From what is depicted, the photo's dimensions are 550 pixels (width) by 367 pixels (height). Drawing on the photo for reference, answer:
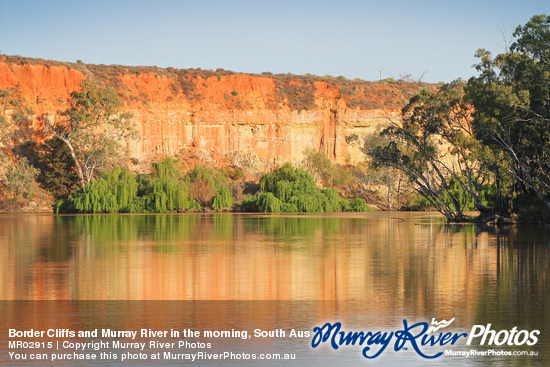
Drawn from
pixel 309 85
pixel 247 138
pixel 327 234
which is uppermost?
pixel 309 85

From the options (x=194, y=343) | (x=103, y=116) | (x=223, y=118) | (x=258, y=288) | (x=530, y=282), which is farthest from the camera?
(x=223, y=118)

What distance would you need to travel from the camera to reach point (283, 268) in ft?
55.5

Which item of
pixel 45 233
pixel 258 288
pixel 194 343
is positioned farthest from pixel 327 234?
pixel 194 343

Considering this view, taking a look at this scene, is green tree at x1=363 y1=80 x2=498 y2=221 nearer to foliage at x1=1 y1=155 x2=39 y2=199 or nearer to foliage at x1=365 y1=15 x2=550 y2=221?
foliage at x1=365 y1=15 x2=550 y2=221

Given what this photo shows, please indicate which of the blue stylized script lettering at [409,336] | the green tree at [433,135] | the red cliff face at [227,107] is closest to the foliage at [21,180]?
the red cliff face at [227,107]

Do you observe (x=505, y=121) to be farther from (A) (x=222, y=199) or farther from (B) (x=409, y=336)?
(A) (x=222, y=199)

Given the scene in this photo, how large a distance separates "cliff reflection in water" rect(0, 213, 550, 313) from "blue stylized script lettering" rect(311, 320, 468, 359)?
172cm

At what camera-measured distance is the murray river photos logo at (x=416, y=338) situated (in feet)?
29.6

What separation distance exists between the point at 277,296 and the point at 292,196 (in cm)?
5034

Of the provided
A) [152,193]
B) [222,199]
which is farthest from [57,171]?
[222,199]

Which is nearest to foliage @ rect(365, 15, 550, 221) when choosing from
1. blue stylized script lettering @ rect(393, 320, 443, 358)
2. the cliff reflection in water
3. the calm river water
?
the cliff reflection in water

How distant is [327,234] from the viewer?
30.2m

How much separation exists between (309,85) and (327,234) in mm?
54483

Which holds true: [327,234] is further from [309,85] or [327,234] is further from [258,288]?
[309,85]
